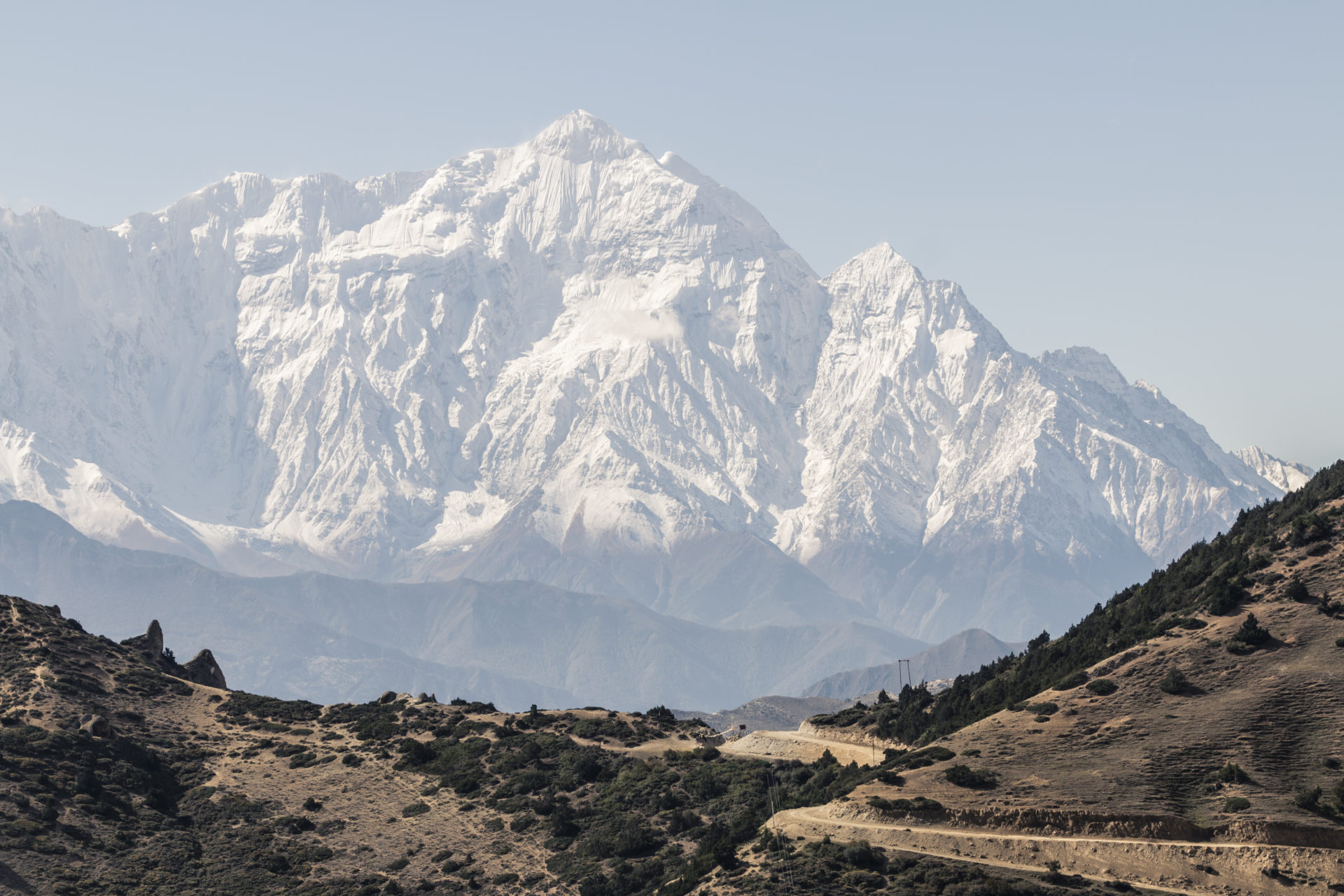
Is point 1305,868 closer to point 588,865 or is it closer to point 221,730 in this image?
point 588,865

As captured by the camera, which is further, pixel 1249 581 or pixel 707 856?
pixel 1249 581

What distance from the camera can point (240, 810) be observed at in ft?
401

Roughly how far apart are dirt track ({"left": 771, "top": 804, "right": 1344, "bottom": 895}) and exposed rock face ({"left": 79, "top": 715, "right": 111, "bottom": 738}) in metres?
68.4

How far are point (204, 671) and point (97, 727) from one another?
156 feet

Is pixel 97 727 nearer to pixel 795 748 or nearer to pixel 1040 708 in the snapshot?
pixel 795 748

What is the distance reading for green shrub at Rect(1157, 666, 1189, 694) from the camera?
98.8m

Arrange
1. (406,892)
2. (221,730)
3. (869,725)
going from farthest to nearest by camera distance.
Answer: (221,730), (869,725), (406,892)

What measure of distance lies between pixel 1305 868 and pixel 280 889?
67690mm

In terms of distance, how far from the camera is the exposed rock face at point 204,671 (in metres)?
171

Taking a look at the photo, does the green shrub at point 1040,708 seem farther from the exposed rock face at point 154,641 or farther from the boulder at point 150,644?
the exposed rock face at point 154,641

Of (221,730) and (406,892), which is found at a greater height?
(221,730)

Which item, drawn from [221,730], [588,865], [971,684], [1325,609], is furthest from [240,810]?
[1325,609]

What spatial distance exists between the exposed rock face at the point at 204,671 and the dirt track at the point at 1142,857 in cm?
10174

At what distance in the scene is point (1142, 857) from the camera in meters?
83.5
